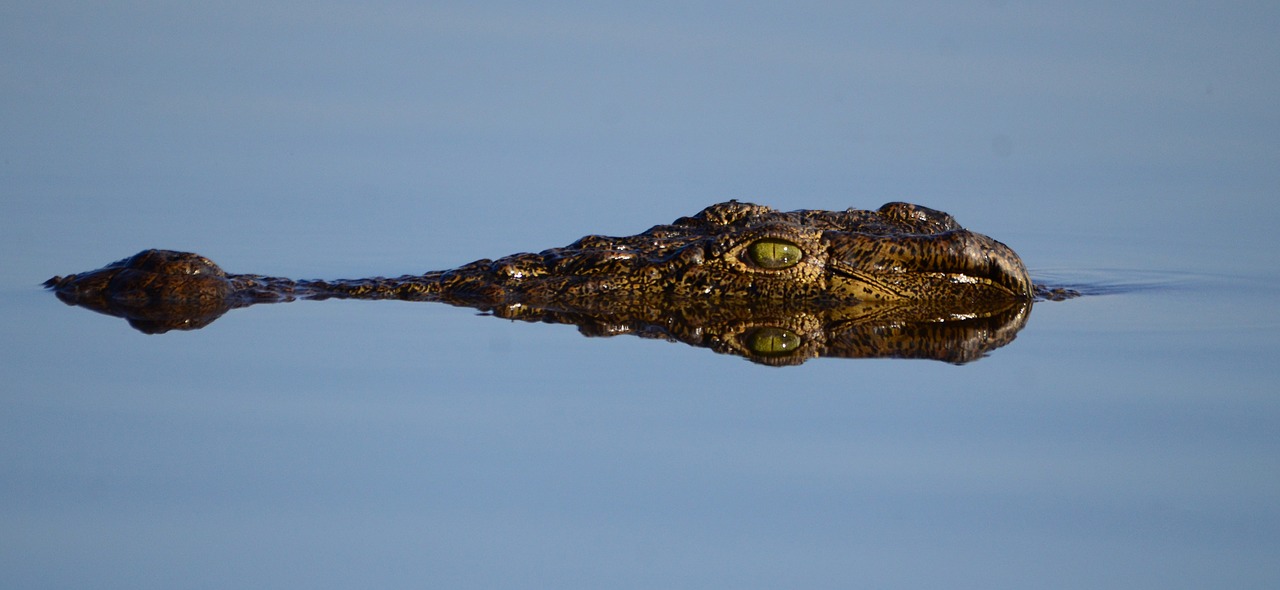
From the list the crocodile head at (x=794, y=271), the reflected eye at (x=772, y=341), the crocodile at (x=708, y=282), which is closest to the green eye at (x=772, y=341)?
the reflected eye at (x=772, y=341)

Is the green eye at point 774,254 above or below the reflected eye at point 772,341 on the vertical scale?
above

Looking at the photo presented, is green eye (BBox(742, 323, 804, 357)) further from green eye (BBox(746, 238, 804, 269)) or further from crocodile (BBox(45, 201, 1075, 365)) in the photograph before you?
green eye (BBox(746, 238, 804, 269))

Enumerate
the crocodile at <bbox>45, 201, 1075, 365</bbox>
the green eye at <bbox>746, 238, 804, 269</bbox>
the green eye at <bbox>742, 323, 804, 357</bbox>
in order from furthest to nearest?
the green eye at <bbox>746, 238, 804, 269</bbox>, the crocodile at <bbox>45, 201, 1075, 365</bbox>, the green eye at <bbox>742, 323, 804, 357</bbox>

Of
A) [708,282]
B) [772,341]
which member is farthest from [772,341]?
[708,282]

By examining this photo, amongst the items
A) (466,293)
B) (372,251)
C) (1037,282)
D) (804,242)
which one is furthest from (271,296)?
(1037,282)

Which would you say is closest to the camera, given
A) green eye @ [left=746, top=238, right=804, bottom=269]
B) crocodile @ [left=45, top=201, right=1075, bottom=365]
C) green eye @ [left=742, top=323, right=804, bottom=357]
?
green eye @ [left=742, top=323, right=804, bottom=357]

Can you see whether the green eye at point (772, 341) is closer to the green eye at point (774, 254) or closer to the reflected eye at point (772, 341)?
the reflected eye at point (772, 341)

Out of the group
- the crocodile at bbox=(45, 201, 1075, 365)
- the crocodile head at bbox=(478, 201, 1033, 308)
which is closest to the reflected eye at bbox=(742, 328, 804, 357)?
the crocodile at bbox=(45, 201, 1075, 365)
